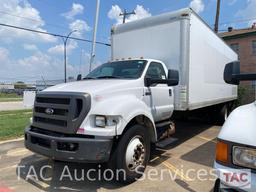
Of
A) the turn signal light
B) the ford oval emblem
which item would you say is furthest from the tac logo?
the ford oval emblem

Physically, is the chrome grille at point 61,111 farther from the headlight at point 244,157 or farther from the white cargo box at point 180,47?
the white cargo box at point 180,47

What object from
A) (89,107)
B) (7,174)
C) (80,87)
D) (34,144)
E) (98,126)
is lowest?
(7,174)

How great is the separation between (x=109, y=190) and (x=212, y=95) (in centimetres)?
568

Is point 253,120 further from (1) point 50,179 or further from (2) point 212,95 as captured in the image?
(2) point 212,95

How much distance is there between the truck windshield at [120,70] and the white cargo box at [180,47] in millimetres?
1032

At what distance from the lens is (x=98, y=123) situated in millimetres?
4320

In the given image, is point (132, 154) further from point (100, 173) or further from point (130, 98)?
point (130, 98)

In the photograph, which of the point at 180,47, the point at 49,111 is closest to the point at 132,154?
the point at 49,111

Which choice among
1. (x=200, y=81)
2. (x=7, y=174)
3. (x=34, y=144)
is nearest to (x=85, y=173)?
(x=34, y=144)

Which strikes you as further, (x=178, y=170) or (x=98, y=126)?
(x=178, y=170)

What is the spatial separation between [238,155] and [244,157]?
0.05 metres

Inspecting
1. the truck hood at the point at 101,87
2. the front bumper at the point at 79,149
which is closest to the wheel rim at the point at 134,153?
the front bumper at the point at 79,149

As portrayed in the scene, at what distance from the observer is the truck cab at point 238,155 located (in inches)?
89.2

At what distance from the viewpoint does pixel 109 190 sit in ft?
14.5
